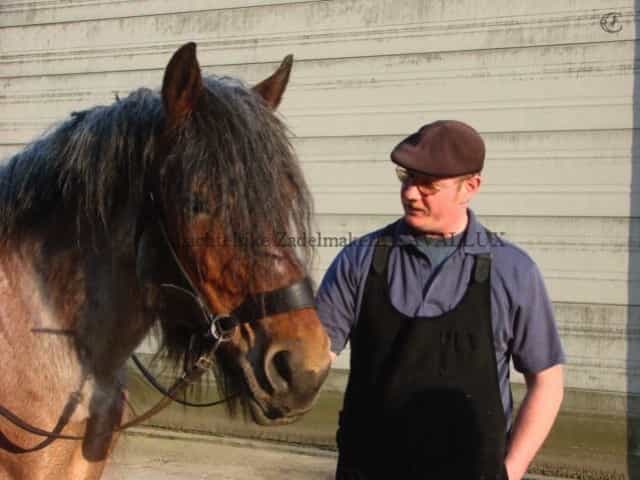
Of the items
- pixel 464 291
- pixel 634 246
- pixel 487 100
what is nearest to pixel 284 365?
pixel 464 291

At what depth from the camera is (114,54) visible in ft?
19.5

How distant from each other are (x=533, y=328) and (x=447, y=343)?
21 centimetres

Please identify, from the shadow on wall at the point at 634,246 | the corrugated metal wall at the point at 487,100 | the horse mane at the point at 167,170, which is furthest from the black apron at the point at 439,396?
the shadow on wall at the point at 634,246

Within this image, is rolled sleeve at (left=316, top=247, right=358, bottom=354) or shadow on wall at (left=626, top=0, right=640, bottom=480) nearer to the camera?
rolled sleeve at (left=316, top=247, right=358, bottom=354)

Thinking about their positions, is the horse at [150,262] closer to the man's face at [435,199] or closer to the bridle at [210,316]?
the bridle at [210,316]

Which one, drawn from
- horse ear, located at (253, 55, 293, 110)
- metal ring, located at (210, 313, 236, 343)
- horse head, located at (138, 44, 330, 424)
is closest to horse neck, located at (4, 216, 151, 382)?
horse head, located at (138, 44, 330, 424)

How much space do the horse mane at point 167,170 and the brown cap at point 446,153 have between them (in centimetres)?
32

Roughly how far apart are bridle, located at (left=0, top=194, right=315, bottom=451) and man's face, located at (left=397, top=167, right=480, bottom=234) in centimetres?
30

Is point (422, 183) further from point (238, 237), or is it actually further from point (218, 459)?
point (218, 459)

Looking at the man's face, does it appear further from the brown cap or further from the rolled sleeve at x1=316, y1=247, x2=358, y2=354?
the rolled sleeve at x1=316, y1=247, x2=358, y2=354

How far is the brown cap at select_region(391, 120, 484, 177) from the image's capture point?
168 centimetres

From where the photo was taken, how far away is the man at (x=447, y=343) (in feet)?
5.54

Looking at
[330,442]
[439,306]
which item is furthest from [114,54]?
[439,306]

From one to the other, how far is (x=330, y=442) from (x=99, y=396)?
11.5ft
